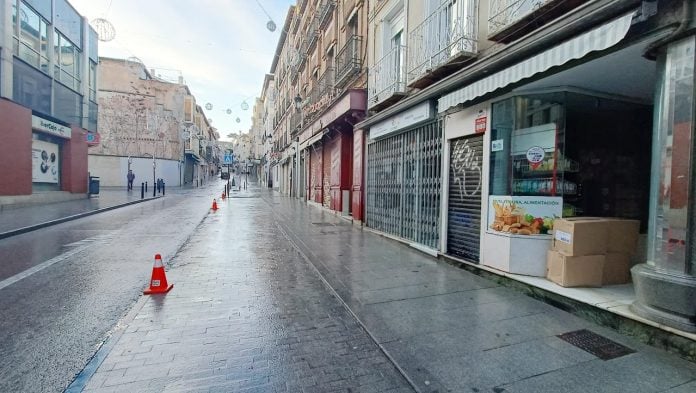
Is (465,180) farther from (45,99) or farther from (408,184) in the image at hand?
(45,99)

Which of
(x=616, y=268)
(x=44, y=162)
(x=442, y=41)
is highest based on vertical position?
(x=442, y=41)

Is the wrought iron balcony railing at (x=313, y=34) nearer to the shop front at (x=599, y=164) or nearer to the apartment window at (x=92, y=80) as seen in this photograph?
the apartment window at (x=92, y=80)

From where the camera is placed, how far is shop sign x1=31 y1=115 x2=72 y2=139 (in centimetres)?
1525

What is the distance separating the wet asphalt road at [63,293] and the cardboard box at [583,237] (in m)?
5.30

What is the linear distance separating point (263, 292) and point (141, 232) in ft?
22.9

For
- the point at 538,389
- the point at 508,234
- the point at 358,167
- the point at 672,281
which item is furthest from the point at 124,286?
the point at 358,167

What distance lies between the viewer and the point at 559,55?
394cm

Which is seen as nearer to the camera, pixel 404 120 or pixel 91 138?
pixel 404 120

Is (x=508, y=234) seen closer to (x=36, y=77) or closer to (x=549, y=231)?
(x=549, y=231)

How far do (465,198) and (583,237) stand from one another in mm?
2206

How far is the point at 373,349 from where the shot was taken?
3.23m

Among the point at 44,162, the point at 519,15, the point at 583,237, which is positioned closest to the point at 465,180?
the point at 583,237

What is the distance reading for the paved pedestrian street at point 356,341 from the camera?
269cm

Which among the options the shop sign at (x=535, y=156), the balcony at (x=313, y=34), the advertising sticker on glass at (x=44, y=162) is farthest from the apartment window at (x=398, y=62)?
the advertising sticker on glass at (x=44, y=162)
